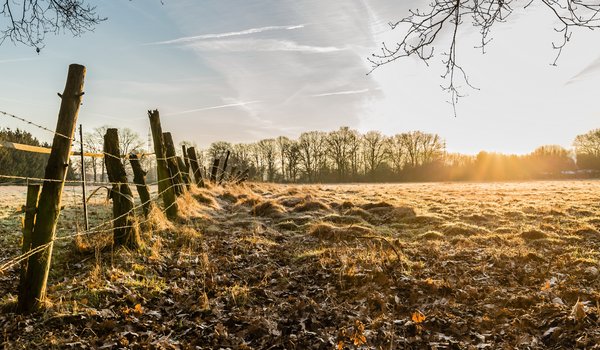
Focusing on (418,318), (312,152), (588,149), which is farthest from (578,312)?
(588,149)

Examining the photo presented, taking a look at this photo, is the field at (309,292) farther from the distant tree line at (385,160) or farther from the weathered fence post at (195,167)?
the distant tree line at (385,160)

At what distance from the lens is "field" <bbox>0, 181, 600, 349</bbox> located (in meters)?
3.72

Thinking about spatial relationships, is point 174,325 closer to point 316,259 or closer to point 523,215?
point 316,259

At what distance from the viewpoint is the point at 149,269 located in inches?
209

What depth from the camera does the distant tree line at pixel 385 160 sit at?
191ft

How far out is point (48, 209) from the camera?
3.78 meters

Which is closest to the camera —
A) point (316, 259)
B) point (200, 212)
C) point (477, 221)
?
point (316, 259)

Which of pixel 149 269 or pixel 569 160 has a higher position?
pixel 569 160

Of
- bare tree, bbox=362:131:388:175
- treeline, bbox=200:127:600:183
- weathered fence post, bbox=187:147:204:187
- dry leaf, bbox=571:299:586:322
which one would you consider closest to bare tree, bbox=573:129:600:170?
treeline, bbox=200:127:600:183

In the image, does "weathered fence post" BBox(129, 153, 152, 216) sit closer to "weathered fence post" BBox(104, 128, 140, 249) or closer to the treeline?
"weathered fence post" BBox(104, 128, 140, 249)

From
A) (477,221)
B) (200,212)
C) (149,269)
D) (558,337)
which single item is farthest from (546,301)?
(200,212)

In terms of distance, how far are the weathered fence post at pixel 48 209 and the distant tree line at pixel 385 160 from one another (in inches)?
2101

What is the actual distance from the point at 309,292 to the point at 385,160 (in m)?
58.4

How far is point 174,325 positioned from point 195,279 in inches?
51.6
